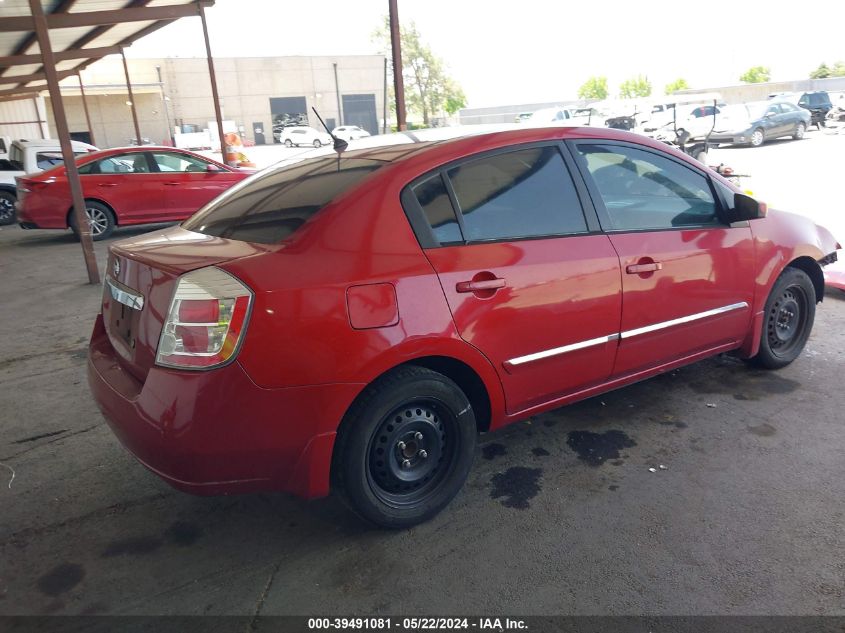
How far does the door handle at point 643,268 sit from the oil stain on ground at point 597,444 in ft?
2.99

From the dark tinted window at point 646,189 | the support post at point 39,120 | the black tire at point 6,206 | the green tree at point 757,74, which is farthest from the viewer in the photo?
the green tree at point 757,74

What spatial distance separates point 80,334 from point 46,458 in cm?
254

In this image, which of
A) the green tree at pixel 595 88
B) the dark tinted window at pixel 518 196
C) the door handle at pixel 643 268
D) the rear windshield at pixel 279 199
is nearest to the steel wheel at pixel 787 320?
the door handle at pixel 643 268

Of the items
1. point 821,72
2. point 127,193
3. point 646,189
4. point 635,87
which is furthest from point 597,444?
point 635,87

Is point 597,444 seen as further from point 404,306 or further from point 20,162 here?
point 20,162

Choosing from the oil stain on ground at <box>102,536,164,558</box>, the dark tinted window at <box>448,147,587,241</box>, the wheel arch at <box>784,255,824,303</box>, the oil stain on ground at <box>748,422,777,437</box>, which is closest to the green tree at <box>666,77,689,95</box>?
the wheel arch at <box>784,255,824,303</box>

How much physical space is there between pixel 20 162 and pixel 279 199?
13.4 m

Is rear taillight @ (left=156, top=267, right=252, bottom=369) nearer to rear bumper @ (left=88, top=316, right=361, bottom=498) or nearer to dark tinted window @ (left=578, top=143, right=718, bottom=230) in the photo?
rear bumper @ (left=88, top=316, right=361, bottom=498)

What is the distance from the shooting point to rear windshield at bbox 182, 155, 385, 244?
8.95 feet

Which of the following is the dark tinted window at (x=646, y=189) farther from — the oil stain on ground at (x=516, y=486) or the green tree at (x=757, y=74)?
the green tree at (x=757, y=74)

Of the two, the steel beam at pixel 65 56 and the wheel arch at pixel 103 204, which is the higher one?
the steel beam at pixel 65 56

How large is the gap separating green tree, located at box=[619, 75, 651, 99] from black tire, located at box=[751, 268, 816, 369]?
281ft

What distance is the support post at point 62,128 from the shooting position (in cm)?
730

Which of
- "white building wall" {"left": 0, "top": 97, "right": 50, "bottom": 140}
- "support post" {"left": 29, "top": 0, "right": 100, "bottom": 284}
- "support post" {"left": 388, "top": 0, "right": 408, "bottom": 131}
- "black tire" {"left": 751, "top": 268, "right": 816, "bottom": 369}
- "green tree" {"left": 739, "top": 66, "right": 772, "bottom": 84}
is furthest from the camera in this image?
"green tree" {"left": 739, "top": 66, "right": 772, "bottom": 84}
